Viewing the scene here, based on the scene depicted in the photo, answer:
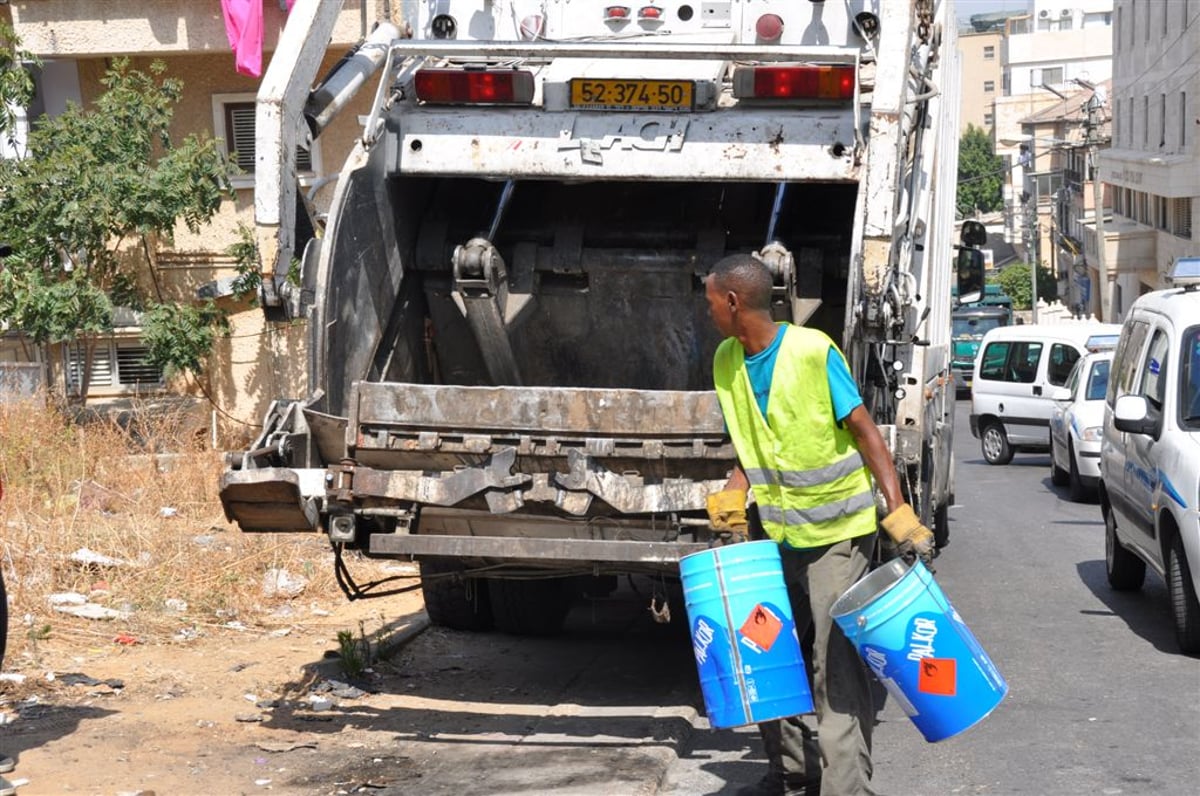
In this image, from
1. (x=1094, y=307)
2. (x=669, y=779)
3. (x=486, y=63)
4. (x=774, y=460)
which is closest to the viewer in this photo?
(x=774, y=460)

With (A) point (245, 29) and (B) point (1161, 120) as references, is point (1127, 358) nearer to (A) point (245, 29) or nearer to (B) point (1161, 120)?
(A) point (245, 29)

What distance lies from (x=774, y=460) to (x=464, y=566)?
195 cm

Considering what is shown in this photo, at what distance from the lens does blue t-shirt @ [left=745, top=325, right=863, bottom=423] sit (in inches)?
205

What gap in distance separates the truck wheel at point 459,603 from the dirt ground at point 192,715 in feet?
0.57

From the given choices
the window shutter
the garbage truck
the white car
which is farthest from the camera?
the window shutter

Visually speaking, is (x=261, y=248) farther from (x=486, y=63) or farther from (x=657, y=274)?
(x=657, y=274)

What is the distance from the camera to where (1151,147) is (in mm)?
43156

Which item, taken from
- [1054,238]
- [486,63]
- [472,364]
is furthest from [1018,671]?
[1054,238]

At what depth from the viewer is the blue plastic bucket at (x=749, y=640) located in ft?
16.7

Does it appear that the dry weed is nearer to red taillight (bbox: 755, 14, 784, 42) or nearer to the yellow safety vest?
red taillight (bbox: 755, 14, 784, 42)

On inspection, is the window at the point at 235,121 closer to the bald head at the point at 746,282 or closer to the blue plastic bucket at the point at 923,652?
the bald head at the point at 746,282

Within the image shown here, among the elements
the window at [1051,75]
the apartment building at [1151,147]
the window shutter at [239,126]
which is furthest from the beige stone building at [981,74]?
the window shutter at [239,126]

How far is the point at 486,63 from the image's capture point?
7.16 meters

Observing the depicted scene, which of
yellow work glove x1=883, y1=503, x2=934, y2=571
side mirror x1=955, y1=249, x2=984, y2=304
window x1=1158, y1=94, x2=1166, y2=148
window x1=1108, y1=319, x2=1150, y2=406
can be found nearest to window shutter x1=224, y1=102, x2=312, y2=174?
side mirror x1=955, y1=249, x2=984, y2=304
